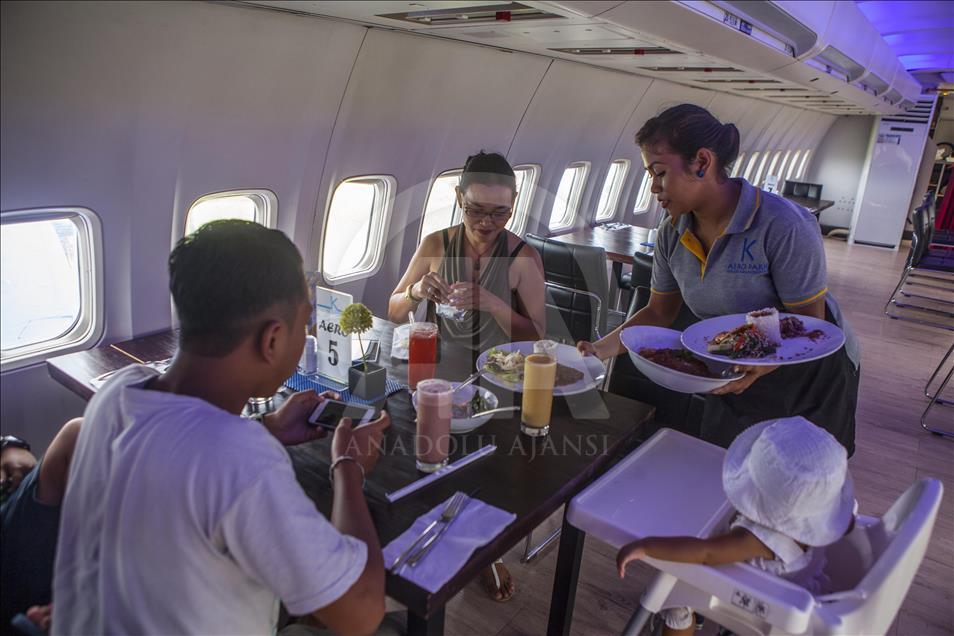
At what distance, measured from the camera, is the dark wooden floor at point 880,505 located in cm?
253

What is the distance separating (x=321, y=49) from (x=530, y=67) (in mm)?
2242

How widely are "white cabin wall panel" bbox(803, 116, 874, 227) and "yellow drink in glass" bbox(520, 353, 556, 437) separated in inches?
562

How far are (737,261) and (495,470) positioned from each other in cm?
126

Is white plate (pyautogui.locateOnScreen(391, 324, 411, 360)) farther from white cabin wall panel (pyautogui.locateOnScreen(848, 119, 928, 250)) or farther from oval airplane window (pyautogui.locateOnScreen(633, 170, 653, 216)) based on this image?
white cabin wall panel (pyautogui.locateOnScreen(848, 119, 928, 250))

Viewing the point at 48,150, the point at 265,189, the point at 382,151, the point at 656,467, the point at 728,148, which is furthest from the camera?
the point at 382,151

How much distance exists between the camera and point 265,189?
358 centimetres

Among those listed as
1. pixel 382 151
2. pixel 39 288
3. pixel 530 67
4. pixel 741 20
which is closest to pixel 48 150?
pixel 39 288

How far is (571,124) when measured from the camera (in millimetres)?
6500

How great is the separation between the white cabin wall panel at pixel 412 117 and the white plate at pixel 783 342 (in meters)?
2.52

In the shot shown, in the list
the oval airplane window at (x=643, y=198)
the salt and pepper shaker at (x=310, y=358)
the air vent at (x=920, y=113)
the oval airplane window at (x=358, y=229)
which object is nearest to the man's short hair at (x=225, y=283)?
the salt and pepper shaker at (x=310, y=358)

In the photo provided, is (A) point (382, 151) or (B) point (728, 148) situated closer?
(B) point (728, 148)

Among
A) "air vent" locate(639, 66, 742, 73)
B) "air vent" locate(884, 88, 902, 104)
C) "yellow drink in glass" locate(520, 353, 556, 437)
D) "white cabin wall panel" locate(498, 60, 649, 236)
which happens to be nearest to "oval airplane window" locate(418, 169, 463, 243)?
"white cabin wall panel" locate(498, 60, 649, 236)

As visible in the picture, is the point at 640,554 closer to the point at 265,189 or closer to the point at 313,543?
the point at 313,543

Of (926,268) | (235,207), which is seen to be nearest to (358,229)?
(235,207)
